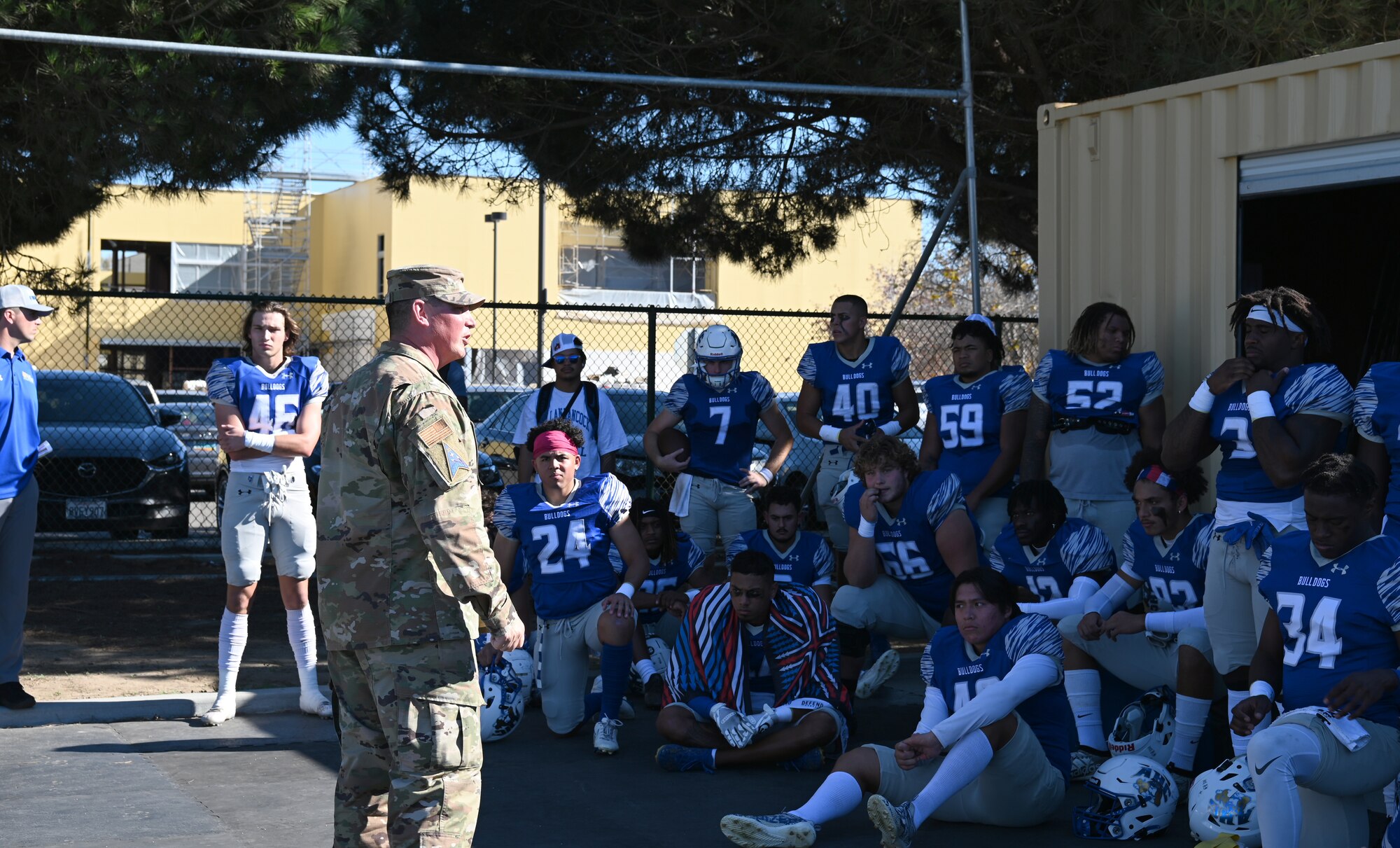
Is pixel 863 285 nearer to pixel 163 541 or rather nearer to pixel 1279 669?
pixel 163 541

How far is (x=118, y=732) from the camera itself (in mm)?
7434

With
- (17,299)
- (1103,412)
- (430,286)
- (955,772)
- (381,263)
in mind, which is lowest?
(955,772)

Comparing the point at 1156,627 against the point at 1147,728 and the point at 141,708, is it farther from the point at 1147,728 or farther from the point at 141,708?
the point at 141,708

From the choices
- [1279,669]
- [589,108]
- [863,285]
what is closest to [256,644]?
[589,108]

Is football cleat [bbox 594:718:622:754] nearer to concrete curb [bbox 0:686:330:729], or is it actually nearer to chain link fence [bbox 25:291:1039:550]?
concrete curb [bbox 0:686:330:729]

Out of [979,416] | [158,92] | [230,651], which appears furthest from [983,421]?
[158,92]

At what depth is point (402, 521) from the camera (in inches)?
165

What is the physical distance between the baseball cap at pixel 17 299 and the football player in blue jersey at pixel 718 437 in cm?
347

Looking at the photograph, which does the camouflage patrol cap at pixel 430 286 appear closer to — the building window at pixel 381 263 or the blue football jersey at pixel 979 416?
the blue football jersey at pixel 979 416

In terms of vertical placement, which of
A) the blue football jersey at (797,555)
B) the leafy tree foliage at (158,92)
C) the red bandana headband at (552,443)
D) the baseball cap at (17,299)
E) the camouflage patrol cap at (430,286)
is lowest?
the blue football jersey at (797,555)

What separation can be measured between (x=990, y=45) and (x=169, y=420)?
8754 mm

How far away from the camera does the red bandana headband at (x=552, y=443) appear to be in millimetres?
7449

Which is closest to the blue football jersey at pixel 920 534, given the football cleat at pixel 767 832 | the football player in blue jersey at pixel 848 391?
the football player in blue jersey at pixel 848 391

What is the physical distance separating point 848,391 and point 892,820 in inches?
145
